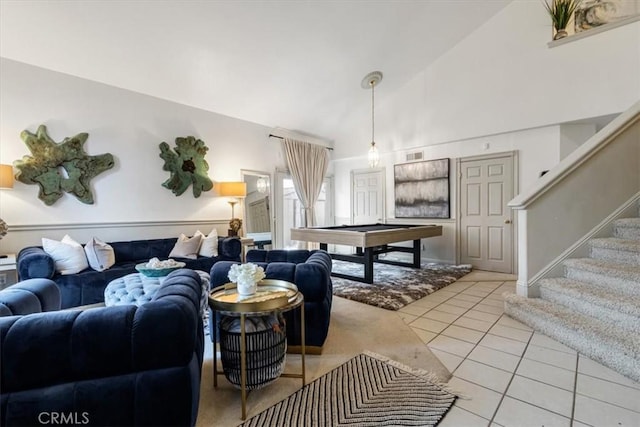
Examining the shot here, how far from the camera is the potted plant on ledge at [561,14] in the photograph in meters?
4.08

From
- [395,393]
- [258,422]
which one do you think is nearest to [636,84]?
[395,393]

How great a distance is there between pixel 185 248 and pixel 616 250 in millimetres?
4788

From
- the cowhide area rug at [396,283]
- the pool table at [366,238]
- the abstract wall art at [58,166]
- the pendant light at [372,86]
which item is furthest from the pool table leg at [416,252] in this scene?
the abstract wall art at [58,166]

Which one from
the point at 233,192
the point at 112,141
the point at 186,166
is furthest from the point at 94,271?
the point at 233,192

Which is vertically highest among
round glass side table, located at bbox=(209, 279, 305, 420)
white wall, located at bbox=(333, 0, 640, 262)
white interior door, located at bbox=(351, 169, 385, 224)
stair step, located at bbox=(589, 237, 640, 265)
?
white wall, located at bbox=(333, 0, 640, 262)

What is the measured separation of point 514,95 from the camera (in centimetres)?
466

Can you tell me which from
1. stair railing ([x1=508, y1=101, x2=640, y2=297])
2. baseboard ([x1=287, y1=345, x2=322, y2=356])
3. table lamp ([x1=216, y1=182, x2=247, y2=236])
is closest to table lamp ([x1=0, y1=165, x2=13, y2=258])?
table lamp ([x1=216, y1=182, x2=247, y2=236])

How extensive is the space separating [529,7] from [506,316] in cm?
446

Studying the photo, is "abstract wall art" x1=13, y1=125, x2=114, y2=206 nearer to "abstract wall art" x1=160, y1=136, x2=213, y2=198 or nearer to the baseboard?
"abstract wall art" x1=160, y1=136, x2=213, y2=198

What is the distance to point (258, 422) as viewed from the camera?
1.56m

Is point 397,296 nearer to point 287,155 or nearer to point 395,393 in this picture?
point 395,393

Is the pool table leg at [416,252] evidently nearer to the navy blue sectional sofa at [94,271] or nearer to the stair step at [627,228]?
the stair step at [627,228]

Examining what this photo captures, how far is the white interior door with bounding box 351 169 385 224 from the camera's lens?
6518 millimetres

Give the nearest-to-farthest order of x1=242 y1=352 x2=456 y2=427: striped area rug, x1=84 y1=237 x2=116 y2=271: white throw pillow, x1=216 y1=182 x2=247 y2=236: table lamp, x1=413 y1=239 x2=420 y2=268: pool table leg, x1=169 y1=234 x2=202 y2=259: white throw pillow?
x1=242 y1=352 x2=456 y2=427: striped area rug → x1=84 y1=237 x2=116 y2=271: white throw pillow → x1=169 y1=234 x2=202 y2=259: white throw pillow → x1=216 y1=182 x2=247 y2=236: table lamp → x1=413 y1=239 x2=420 y2=268: pool table leg
